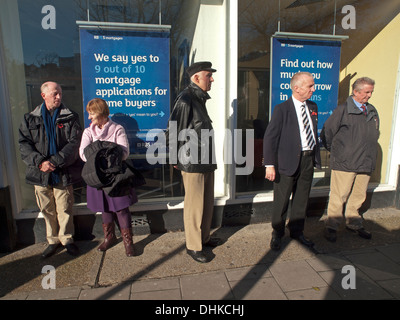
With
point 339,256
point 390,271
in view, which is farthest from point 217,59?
point 390,271

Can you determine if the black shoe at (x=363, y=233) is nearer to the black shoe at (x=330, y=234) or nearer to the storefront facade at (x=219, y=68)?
the black shoe at (x=330, y=234)

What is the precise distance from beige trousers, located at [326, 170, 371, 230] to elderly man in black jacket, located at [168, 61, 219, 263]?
5.55 ft

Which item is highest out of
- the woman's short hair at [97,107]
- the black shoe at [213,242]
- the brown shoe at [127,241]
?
the woman's short hair at [97,107]

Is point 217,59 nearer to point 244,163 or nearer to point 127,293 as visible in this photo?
point 244,163

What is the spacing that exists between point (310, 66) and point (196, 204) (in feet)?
8.87

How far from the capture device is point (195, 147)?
2.93 m

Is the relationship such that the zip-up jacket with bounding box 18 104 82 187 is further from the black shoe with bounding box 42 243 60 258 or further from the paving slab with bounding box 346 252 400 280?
the paving slab with bounding box 346 252 400 280

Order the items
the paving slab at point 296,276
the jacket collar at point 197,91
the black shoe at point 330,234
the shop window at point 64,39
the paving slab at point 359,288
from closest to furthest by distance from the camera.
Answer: the paving slab at point 359,288
the paving slab at point 296,276
the jacket collar at point 197,91
the shop window at point 64,39
the black shoe at point 330,234

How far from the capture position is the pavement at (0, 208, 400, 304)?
260 centimetres

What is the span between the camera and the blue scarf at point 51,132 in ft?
10.1

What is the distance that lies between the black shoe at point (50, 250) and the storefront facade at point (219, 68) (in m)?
0.37

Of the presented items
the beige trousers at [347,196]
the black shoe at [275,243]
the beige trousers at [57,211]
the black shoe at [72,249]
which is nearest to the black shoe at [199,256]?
the black shoe at [275,243]

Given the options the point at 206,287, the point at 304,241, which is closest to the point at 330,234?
the point at 304,241

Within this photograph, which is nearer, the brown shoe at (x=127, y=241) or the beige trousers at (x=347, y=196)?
the brown shoe at (x=127, y=241)
